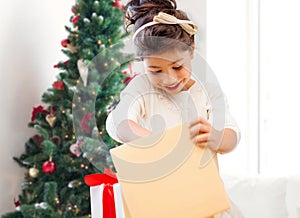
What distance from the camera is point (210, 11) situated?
2.37 meters

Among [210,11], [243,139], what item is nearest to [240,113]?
[243,139]

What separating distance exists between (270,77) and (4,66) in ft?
3.89

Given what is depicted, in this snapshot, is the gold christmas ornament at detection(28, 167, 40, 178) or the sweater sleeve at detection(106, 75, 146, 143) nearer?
the sweater sleeve at detection(106, 75, 146, 143)

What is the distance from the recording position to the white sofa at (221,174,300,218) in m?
1.79

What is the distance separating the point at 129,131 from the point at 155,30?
22 cm

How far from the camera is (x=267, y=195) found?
1849 mm

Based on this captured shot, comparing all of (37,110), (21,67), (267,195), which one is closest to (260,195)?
(267,195)

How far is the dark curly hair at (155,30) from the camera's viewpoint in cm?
112

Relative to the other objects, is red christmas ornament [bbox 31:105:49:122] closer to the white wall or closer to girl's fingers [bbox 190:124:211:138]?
the white wall

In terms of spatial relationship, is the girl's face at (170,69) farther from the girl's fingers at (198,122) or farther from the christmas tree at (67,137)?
the christmas tree at (67,137)

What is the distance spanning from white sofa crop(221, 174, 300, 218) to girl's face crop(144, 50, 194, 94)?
800 mm

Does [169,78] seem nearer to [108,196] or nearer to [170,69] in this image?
[170,69]

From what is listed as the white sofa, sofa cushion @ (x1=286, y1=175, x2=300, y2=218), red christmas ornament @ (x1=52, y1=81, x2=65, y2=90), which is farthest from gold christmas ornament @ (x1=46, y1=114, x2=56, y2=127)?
sofa cushion @ (x1=286, y1=175, x2=300, y2=218)

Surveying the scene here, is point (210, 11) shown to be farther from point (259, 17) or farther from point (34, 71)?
point (34, 71)
